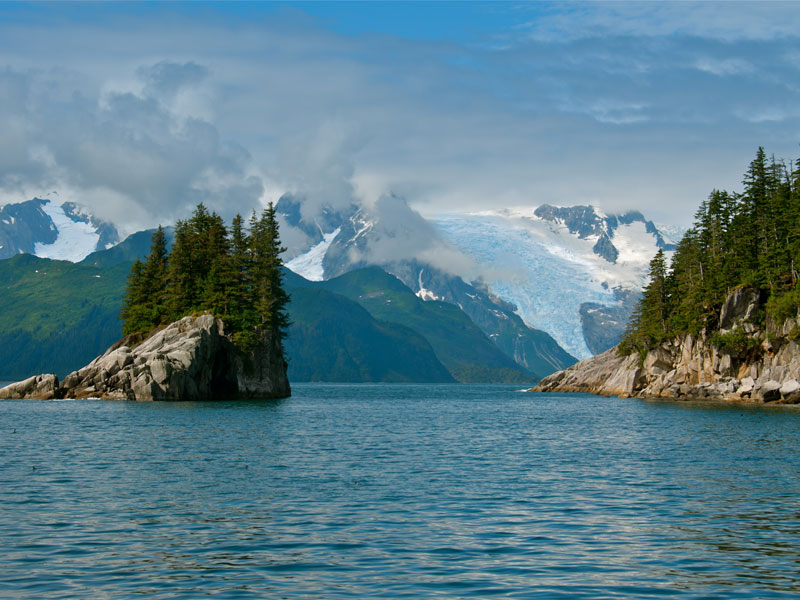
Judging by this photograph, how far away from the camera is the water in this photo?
2589cm

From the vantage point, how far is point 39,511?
36.1 m

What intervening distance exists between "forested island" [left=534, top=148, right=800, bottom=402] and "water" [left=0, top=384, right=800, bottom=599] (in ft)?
208

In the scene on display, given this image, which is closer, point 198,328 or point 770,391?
point 770,391

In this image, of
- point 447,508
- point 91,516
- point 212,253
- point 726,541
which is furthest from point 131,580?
point 212,253

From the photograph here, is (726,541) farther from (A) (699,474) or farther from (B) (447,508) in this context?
(A) (699,474)

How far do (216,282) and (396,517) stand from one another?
11961cm

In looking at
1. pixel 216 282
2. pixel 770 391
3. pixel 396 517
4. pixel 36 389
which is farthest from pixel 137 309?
pixel 396 517

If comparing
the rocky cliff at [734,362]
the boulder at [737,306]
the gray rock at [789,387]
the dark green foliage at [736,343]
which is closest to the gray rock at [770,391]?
the rocky cliff at [734,362]

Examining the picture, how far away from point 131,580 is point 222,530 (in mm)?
7429

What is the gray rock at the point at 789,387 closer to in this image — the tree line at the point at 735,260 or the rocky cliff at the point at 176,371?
the tree line at the point at 735,260

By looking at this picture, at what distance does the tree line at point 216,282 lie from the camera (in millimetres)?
149875

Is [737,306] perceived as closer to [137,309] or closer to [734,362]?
[734,362]

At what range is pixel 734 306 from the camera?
464 feet

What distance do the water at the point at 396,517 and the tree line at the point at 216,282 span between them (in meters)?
79.0
